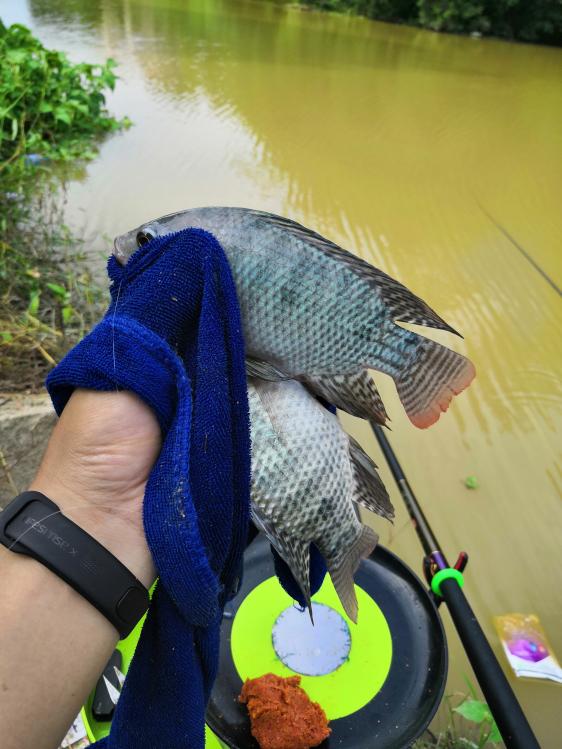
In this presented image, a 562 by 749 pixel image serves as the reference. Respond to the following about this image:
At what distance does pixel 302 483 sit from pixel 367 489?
0.70 ft

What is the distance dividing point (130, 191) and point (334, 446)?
6.70m

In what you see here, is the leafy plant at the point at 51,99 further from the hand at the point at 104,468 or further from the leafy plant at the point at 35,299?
the hand at the point at 104,468

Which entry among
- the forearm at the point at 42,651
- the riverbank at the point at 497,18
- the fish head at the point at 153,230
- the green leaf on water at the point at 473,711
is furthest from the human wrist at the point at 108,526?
the riverbank at the point at 497,18

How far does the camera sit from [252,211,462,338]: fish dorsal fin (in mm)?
1314

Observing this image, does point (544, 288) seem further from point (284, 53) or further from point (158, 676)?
point (284, 53)

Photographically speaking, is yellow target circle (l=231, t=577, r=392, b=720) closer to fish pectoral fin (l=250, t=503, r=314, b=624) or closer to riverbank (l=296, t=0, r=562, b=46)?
fish pectoral fin (l=250, t=503, r=314, b=624)

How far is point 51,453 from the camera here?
1161 millimetres

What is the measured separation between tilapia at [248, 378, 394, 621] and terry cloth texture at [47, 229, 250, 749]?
0.13m

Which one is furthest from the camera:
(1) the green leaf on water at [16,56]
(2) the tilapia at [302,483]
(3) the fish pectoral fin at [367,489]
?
(1) the green leaf on water at [16,56]

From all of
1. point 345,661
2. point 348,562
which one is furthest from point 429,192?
point 348,562

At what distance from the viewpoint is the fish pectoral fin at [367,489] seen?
4.55ft

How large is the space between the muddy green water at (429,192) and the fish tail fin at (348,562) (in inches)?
71.0

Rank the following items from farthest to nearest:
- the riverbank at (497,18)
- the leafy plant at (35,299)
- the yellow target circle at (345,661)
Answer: the riverbank at (497,18) < the leafy plant at (35,299) < the yellow target circle at (345,661)

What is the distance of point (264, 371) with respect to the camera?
52.5 inches
